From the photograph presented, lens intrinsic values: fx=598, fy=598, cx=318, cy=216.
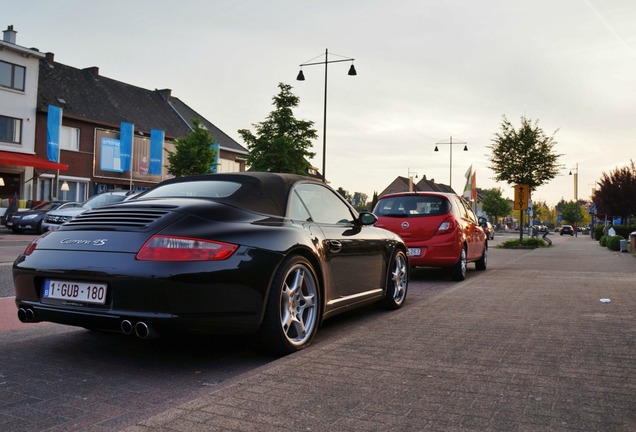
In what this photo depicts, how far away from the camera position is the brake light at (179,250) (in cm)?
377

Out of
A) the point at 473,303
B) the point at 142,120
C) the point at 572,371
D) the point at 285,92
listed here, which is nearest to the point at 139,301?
the point at 572,371

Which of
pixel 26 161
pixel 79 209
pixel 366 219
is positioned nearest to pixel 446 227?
pixel 366 219

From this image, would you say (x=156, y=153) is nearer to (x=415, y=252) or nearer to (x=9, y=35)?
(x=9, y=35)

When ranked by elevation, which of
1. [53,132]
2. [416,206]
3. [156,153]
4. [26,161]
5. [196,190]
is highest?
[53,132]

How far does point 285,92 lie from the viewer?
3606 centimetres

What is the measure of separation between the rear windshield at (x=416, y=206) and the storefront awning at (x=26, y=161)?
26.8 meters

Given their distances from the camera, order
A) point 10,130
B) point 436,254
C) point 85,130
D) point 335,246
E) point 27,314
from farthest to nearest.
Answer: point 85,130, point 10,130, point 436,254, point 335,246, point 27,314

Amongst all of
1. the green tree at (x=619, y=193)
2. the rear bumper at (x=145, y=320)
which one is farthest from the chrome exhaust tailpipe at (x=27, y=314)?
the green tree at (x=619, y=193)

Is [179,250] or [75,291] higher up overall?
[179,250]

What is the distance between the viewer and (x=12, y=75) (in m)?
32.8

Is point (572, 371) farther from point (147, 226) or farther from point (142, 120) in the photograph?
point (142, 120)

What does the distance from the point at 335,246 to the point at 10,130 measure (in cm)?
3275

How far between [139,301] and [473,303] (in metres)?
4.49

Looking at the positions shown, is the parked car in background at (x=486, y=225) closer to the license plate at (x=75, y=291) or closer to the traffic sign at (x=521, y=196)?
the traffic sign at (x=521, y=196)
